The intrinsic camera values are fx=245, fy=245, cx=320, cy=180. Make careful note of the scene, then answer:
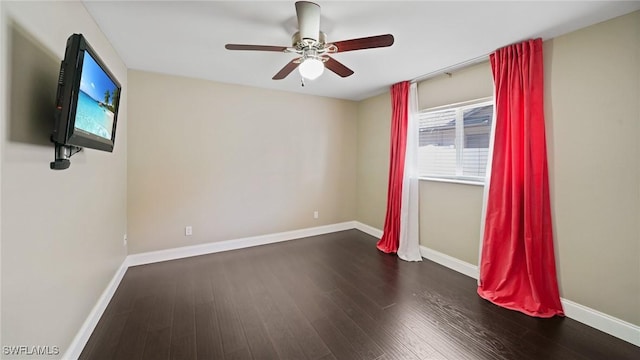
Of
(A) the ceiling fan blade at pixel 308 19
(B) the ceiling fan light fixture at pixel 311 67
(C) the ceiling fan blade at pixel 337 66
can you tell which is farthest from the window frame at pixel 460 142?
(A) the ceiling fan blade at pixel 308 19

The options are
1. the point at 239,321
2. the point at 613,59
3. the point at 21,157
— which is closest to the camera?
the point at 21,157

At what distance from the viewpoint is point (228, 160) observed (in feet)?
11.9

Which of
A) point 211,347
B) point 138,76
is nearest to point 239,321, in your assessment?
point 211,347

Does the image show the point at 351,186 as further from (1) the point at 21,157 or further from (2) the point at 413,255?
(1) the point at 21,157

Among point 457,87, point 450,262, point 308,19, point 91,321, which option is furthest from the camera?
point 450,262

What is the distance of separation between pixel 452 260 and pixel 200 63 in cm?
387

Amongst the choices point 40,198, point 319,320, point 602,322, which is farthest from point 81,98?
point 602,322

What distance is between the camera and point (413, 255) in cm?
340

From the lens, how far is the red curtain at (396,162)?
3539mm

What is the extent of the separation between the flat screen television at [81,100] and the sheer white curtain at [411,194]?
3260 millimetres

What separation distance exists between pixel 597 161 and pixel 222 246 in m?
4.20

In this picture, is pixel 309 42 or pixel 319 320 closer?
pixel 309 42

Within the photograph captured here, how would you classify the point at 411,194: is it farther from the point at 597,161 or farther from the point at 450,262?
the point at 597,161

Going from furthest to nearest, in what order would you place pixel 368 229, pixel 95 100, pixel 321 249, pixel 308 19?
pixel 368 229 < pixel 321 249 < pixel 308 19 < pixel 95 100
